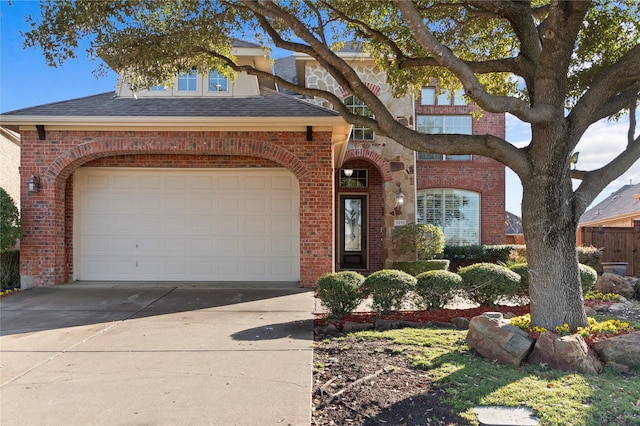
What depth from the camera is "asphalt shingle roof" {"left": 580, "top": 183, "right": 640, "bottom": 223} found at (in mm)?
18750

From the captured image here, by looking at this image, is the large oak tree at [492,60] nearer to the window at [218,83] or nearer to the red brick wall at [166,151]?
the red brick wall at [166,151]

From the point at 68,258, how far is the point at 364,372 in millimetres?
8203

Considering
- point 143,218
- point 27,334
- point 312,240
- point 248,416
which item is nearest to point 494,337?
point 248,416

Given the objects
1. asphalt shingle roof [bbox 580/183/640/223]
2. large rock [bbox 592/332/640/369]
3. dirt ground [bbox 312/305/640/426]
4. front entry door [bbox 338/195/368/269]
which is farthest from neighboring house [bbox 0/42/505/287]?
asphalt shingle roof [bbox 580/183/640/223]

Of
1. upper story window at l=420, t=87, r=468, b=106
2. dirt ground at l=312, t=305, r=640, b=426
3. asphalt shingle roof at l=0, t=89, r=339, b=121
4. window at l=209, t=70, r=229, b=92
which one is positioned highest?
upper story window at l=420, t=87, r=468, b=106

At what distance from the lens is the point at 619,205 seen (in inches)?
803

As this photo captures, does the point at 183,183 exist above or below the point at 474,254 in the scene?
above

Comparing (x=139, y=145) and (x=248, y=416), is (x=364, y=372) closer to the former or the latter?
(x=248, y=416)

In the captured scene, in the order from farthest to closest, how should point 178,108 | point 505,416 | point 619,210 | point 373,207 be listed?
point 619,210, point 373,207, point 178,108, point 505,416

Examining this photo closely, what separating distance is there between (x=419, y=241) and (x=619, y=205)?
14230mm

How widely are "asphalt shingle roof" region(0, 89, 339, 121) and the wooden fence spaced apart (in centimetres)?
948

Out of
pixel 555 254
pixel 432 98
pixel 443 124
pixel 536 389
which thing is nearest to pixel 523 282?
pixel 555 254

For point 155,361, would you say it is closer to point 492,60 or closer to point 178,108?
point 492,60

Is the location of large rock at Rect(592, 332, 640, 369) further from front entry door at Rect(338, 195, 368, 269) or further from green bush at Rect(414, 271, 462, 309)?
front entry door at Rect(338, 195, 368, 269)
